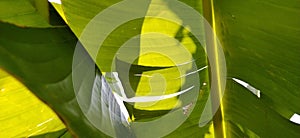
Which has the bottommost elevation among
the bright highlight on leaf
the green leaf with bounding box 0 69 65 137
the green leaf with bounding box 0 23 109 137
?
the bright highlight on leaf

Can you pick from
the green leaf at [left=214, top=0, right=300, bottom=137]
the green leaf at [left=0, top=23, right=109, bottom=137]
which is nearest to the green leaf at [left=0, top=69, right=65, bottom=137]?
the green leaf at [left=0, top=23, right=109, bottom=137]

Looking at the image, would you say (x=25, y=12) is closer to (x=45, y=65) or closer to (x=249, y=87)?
(x=45, y=65)

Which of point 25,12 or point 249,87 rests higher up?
point 25,12

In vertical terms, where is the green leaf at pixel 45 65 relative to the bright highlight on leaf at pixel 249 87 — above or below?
above

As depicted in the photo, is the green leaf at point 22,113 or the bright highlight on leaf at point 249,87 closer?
the green leaf at point 22,113

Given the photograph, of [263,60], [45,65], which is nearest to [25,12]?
[45,65]

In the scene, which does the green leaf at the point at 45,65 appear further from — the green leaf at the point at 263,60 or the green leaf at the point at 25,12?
the green leaf at the point at 263,60

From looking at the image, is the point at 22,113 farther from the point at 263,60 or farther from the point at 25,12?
the point at 263,60

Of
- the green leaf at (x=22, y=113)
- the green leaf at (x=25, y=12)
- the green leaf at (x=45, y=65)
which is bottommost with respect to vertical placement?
the green leaf at (x=22, y=113)

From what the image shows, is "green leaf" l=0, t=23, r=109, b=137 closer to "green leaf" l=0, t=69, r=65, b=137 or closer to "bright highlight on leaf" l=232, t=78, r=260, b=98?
"green leaf" l=0, t=69, r=65, b=137

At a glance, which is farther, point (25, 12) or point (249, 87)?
point (249, 87)

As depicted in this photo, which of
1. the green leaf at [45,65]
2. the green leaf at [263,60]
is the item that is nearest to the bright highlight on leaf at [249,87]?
the green leaf at [263,60]

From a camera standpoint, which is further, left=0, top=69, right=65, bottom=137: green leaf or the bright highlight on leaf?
the bright highlight on leaf

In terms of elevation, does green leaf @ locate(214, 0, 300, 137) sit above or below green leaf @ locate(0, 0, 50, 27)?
below
